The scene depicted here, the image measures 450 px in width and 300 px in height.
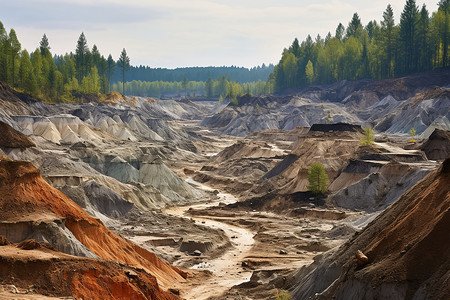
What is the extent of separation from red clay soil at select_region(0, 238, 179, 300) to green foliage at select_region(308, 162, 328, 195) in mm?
44244

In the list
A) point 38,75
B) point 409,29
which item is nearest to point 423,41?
point 409,29

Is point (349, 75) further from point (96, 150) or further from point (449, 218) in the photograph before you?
point (449, 218)

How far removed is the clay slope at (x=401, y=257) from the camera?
85.5ft

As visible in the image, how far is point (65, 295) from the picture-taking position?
2705 cm

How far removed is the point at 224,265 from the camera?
1981 inches

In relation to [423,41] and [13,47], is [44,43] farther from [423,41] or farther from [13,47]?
[423,41]

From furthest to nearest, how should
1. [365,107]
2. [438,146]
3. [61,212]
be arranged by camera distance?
[365,107], [438,146], [61,212]

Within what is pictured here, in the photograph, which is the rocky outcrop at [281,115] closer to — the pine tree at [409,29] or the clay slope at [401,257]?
the pine tree at [409,29]

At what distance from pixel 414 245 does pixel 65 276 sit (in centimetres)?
1630

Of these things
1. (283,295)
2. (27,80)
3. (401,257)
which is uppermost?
(27,80)

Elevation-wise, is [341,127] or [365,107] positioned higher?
[365,107]

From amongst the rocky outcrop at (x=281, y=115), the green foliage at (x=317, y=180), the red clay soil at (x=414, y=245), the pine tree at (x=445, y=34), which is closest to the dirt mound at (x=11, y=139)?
the green foliage at (x=317, y=180)

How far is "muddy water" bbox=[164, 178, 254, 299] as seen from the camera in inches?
1617

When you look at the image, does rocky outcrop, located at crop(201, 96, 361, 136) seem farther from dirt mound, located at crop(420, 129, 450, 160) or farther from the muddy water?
the muddy water
